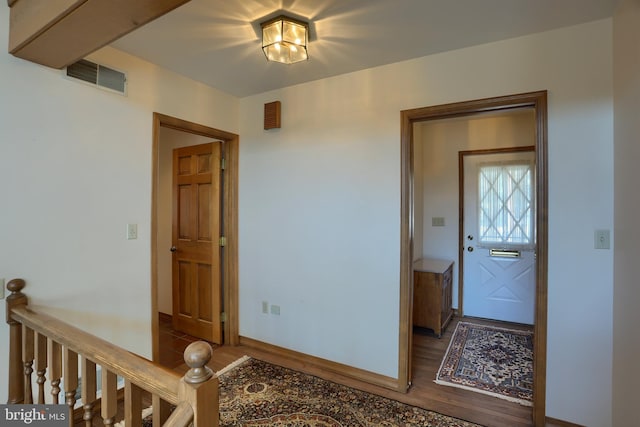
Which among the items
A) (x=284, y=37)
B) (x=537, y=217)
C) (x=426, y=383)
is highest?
(x=284, y=37)

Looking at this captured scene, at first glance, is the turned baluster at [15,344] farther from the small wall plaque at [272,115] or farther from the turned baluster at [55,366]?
the small wall plaque at [272,115]

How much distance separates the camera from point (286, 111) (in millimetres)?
2961

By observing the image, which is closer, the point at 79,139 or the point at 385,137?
the point at 79,139

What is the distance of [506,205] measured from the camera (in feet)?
12.9

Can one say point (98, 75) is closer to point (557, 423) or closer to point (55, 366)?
point (55, 366)

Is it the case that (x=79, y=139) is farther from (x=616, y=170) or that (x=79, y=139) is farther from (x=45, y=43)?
(x=616, y=170)

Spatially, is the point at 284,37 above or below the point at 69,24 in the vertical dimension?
above

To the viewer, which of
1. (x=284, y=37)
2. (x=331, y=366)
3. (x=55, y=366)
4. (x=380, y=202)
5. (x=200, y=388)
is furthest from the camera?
(x=331, y=366)

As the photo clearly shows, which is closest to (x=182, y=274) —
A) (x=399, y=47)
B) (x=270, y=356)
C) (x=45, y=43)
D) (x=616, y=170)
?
Result: (x=270, y=356)

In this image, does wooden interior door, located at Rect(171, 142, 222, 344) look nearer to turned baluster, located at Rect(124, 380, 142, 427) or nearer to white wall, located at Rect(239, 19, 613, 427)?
white wall, located at Rect(239, 19, 613, 427)

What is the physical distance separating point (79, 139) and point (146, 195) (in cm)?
56

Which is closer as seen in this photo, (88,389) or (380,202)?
(88,389)

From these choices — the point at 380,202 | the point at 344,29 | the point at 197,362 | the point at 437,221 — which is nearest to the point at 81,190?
the point at 197,362

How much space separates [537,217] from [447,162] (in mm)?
2405
